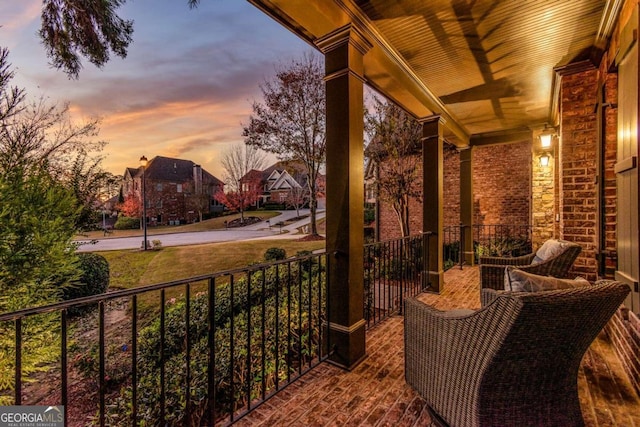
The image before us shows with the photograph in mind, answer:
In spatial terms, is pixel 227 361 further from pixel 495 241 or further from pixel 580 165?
pixel 495 241

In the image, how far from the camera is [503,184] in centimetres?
728

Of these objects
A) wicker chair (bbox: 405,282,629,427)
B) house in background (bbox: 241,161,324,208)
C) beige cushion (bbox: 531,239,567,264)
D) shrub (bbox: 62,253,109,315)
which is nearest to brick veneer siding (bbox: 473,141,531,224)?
beige cushion (bbox: 531,239,567,264)

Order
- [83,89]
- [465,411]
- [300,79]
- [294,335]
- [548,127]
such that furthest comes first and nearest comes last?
[300,79] < [83,89] < [548,127] < [294,335] < [465,411]

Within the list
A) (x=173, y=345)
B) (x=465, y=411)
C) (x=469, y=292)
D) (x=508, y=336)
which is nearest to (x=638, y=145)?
(x=508, y=336)

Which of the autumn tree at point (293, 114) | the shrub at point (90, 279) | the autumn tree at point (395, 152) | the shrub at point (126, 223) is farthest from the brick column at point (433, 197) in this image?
the shrub at point (126, 223)

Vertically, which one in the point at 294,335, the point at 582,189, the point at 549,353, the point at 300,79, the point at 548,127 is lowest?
the point at 294,335

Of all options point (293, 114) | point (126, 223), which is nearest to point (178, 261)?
point (293, 114)

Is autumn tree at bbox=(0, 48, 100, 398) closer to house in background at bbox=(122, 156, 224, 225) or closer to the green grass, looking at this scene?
the green grass

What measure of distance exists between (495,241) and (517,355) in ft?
22.4

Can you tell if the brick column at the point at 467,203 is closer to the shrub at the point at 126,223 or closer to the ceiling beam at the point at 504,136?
the ceiling beam at the point at 504,136

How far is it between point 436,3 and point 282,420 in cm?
301

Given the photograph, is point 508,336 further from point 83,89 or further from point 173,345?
point 83,89

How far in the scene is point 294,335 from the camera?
283 cm

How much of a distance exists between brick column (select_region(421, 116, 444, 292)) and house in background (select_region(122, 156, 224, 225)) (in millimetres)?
21737
